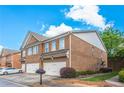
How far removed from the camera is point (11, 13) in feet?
56.6

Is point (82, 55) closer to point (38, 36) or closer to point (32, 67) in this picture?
point (38, 36)

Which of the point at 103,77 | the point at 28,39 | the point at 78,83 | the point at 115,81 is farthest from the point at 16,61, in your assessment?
the point at 115,81

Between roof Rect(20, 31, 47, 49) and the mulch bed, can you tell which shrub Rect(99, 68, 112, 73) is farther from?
roof Rect(20, 31, 47, 49)

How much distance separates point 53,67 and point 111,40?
4.81m

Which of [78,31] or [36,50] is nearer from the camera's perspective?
[78,31]

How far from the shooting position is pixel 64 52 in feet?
62.3

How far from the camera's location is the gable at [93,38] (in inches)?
711

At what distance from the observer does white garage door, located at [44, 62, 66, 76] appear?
60.0ft

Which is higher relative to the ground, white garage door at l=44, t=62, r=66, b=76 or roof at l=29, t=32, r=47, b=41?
roof at l=29, t=32, r=47, b=41

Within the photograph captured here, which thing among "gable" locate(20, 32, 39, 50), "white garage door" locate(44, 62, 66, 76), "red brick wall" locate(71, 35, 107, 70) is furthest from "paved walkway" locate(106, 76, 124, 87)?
"gable" locate(20, 32, 39, 50)

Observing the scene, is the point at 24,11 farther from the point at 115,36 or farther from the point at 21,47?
the point at 115,36

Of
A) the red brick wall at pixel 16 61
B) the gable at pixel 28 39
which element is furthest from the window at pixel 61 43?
the red brick wall at pixel 16 61
